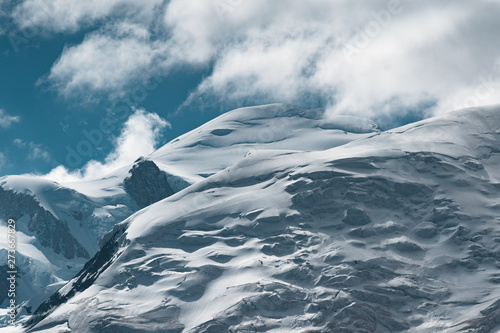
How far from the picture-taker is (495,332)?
641 feet

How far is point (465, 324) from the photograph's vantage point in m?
200

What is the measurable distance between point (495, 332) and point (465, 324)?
673 centimetres
